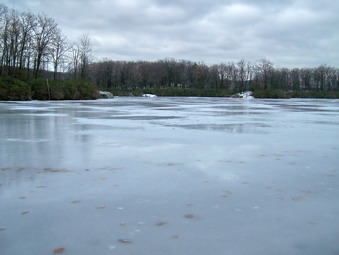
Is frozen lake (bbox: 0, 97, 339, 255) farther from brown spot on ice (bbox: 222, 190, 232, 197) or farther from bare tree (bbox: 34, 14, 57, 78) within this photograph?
bare tree (bbox: 34, 14, 57, 78)

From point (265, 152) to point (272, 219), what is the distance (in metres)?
3.21

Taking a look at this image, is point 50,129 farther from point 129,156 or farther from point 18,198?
point 18,198

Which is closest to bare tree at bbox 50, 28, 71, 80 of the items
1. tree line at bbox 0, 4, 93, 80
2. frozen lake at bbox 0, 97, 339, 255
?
tree line at bbox 0, 4, 93, 80

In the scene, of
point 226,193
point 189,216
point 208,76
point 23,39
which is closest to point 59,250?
point 189,216

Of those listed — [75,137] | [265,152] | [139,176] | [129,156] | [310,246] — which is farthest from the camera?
[75,137]

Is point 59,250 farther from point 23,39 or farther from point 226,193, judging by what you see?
point 23,39

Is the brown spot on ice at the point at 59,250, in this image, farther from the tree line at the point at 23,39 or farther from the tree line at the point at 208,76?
the tree line at the point at 208,76

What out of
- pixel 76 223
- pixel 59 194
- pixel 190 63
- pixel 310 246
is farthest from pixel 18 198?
pixel 190 63

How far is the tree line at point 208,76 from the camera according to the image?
81.1m

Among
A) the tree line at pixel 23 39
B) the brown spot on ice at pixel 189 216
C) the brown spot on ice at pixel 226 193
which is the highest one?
the tree line at pixel 23 39

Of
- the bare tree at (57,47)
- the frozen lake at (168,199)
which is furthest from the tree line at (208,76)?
the frozen lake at (168,199)

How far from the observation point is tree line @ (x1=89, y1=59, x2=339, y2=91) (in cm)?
8106

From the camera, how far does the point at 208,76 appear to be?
8575cm

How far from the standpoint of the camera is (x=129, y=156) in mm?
Result: 5480
